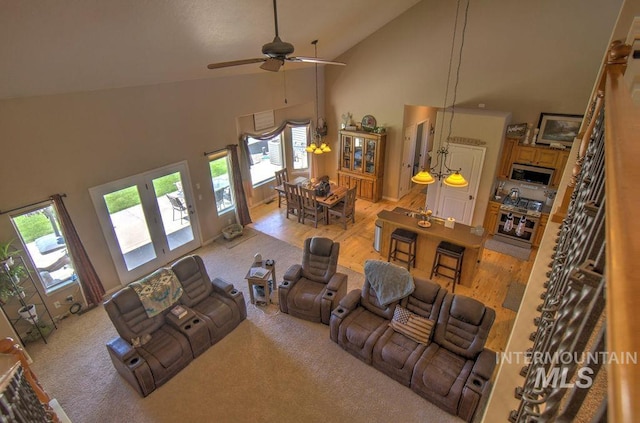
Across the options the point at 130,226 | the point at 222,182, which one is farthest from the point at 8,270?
the point at 222,182

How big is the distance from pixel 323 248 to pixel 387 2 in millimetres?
5124

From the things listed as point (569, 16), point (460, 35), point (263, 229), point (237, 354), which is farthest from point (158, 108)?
point (569, 16)

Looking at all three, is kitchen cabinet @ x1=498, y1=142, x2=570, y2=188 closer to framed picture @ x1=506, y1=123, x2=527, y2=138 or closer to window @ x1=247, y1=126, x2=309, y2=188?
framed picture @ x1=506, y1=123, x2=527, y2=138

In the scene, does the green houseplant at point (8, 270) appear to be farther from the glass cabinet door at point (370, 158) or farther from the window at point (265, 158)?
the glass cabinet door at point (370, 158)

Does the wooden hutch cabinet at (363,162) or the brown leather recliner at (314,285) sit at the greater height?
the wooden hutch cabinet at (363,162)

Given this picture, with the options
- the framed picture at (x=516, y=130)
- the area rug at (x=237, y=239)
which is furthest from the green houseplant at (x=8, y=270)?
the framed picture at (x=516, y=130)

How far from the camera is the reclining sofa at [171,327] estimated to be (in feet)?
15.6

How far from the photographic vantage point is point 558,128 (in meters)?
7.07

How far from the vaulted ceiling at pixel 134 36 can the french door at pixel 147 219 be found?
1752 mm

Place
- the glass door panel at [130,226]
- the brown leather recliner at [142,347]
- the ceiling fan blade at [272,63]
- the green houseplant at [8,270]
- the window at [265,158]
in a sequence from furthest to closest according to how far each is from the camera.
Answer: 1. the window at [265,158]
2. the glass door panel at [130,226]
3. the green houseplant at [8,270]
4. the brown leather recliner at [142,347]
5. the ceiling fan blade at [272,63]

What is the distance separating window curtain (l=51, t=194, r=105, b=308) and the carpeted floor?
521mm

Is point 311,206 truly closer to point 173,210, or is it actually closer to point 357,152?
point 357,152

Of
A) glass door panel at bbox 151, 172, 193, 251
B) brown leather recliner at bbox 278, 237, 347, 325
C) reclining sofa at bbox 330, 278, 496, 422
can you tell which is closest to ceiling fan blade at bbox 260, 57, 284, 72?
brown leather recliner at bbox 278, 237, 347, 325

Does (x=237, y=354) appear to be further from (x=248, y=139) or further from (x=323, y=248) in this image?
(x=248, y=139)
